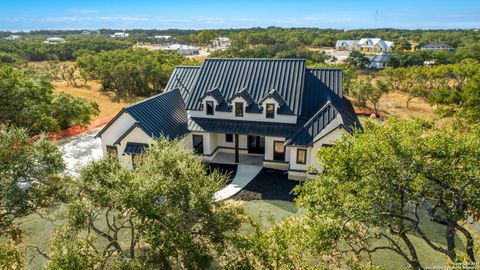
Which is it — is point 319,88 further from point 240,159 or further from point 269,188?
point 269,188

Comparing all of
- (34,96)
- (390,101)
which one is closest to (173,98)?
(34,96)

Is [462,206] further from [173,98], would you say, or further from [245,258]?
[173,98]

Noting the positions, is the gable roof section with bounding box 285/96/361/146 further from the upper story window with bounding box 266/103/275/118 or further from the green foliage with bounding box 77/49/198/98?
the green foliage with bounding box 77/49/198/98

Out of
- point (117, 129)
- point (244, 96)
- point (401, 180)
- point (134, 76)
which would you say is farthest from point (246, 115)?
point (134, 76)

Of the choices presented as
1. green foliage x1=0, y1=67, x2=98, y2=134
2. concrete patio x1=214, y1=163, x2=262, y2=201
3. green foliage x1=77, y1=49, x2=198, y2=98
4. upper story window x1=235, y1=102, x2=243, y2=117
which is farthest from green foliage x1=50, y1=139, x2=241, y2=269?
green foliage x1=77, y1=49, x2=198, y2=98

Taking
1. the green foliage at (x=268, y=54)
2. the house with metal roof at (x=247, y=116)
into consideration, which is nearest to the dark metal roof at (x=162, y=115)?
the house with metal roof at (x=247, y=116)

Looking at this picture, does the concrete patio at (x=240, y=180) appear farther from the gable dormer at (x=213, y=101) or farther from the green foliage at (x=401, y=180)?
the green foliage at (x=401, y=180)

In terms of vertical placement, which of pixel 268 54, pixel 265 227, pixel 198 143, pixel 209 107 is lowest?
pixel 265 227
